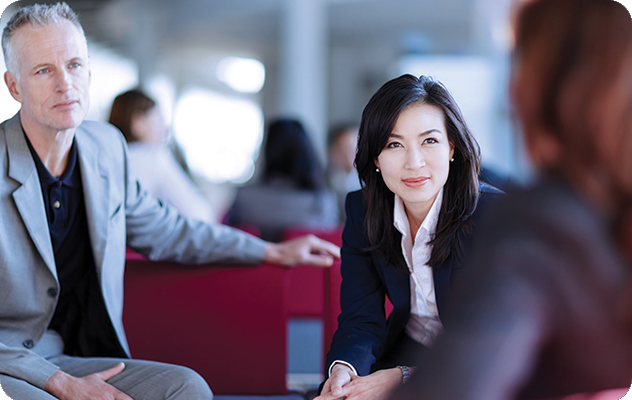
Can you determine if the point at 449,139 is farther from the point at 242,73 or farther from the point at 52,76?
the point at 242,73

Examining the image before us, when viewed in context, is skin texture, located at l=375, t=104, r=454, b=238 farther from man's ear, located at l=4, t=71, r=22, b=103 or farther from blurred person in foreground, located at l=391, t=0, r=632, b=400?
man's ear, located at l=4, t=71, r=22, b=103

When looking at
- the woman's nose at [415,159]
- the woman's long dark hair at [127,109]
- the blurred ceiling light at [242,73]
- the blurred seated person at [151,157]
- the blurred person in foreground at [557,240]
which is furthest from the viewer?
the blurred ceiling light at [242,73]

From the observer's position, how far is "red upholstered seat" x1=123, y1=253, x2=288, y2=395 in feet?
5.44

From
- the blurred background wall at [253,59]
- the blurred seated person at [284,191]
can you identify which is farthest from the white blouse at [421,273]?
the blurred background wall at [253,59]

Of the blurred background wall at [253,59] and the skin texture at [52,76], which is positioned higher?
the blurred background wall at [253,59]

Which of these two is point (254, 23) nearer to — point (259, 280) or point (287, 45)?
point (287, 45)

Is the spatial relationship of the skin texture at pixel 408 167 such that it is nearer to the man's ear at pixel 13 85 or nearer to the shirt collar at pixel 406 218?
the shirt collar at pixel 406 218

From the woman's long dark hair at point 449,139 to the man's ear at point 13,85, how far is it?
0.84m

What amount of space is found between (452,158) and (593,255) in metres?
0.56

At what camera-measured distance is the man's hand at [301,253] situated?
5.55 feet

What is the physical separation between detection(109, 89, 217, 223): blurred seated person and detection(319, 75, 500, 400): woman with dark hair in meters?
1.84

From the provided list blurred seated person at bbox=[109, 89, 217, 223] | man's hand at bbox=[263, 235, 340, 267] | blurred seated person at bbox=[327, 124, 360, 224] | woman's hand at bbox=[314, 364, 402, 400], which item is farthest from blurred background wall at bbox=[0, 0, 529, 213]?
woman's hand at bbox=[314, 364, 402, 400]

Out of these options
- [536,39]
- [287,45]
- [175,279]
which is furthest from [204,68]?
[536,39]

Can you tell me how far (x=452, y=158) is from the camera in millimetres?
1181
